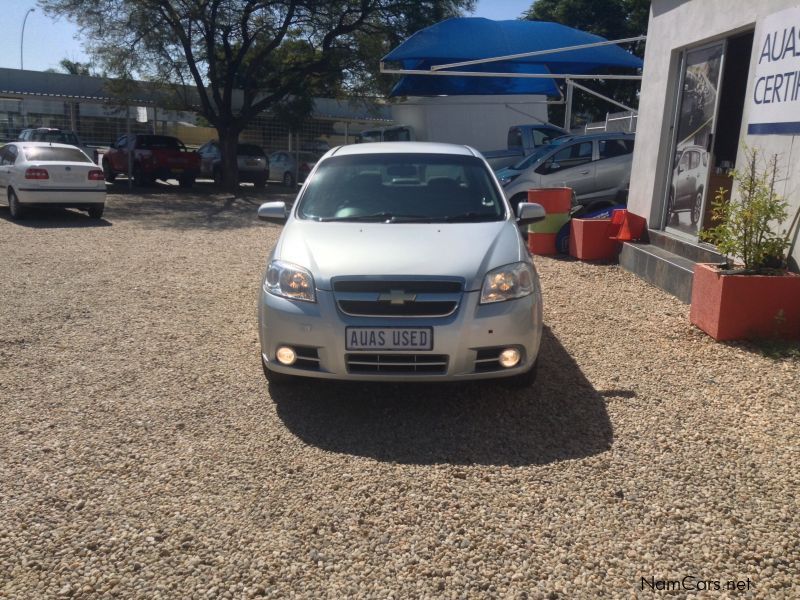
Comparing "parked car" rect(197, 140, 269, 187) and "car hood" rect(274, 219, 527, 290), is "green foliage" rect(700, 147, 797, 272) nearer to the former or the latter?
"car hood" rect(274, 219, 527, 290)

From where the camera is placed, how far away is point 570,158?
44.3 ft

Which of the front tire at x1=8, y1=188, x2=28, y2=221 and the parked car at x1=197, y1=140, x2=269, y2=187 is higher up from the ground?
the parked car at x1=197, y1=140, x2=269, y2=187

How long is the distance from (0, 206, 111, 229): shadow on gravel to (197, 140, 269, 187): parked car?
31.4 ft

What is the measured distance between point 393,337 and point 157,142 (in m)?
21.9

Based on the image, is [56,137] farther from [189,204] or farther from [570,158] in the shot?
[570,158]

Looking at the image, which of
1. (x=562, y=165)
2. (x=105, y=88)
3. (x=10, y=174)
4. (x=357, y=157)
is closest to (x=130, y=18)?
(x=105, y=88)

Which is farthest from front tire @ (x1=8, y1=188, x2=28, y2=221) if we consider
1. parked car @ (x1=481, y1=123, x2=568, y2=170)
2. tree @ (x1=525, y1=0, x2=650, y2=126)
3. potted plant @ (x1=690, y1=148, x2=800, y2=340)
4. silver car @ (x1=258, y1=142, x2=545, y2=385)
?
tree @ (x1=525, y1=0, x2=650, y2=126)

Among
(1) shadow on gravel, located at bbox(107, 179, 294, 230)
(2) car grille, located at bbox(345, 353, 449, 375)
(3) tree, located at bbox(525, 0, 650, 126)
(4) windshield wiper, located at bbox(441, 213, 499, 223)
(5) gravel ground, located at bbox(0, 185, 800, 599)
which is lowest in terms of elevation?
(5) gravel ground, located at bbox(0, 185, 800, 599)

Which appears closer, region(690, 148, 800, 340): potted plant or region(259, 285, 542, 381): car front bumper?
region(259, 285, 542, 381): car front bumper

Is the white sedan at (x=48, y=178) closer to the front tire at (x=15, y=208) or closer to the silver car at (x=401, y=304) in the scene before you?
the front tire at (x=15, y=208)

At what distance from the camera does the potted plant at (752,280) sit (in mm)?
5691

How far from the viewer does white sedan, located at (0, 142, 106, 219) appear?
43.6 ft

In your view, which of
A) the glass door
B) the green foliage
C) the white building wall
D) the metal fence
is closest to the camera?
the green foliage

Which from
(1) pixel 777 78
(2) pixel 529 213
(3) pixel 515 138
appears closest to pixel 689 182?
(1) pixel 777 78
